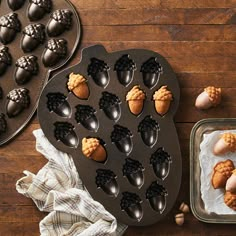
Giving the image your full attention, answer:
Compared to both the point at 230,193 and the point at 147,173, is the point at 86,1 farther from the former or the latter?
the point at 230,193

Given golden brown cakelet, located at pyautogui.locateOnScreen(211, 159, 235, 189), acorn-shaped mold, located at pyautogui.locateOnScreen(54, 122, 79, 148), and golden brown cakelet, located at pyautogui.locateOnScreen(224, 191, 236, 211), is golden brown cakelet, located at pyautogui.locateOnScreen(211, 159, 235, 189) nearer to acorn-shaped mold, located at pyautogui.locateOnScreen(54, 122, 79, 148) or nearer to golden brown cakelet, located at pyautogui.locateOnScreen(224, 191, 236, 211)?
golden brown cakelet, located at pyautogui.locateOnScreen(224, 191, 236, 211)

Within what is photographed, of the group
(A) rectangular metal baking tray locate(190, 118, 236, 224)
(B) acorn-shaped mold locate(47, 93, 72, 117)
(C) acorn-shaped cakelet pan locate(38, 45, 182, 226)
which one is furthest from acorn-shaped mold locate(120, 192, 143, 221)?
(B) acorn-shaped mold locate(47, 93, 72, 117)

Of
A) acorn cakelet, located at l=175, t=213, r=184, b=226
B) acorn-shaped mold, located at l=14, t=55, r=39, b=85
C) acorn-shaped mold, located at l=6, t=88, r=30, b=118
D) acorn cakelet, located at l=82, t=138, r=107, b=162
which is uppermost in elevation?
acorn-shaped mold, located at l=14, t=55, r=39, b=85

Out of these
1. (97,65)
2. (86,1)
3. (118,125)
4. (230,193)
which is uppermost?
(86,1)

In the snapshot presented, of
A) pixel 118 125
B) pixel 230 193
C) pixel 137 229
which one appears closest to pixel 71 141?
pixel 118 125

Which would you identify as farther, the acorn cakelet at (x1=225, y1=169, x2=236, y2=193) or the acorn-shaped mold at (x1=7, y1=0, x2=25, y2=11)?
the acorn-shaped mold at (x1=7, y1=0, x2=25, y2=11)

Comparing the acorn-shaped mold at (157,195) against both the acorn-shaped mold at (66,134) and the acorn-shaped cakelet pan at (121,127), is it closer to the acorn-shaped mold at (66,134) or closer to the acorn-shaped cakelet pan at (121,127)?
the acorn-shaped cakelet pan at (121,127)

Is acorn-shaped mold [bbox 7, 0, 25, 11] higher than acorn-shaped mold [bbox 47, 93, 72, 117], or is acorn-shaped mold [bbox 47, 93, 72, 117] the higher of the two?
acorn-shaped mold [bbox 7, 0, 25, 11]
